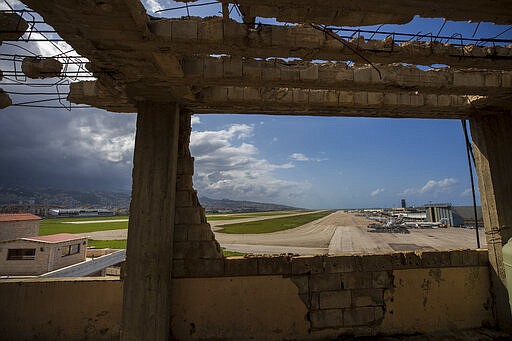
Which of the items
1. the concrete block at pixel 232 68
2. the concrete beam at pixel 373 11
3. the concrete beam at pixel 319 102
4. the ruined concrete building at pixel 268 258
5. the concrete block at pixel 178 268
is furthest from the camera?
the concrete beam at pixel 319 102

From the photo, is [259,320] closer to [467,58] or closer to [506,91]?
[467,58]

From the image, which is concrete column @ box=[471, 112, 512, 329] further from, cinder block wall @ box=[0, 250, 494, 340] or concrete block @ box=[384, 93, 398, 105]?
concrete block @ box=[384, 93, 398, 105]

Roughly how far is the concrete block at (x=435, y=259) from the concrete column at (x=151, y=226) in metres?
5.90

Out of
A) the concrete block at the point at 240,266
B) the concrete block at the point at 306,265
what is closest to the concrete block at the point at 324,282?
the concrete block at the point at 306,265

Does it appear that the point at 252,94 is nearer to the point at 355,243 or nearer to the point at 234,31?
the point at 234,31

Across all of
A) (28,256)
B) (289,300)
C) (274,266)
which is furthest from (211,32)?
(28,256)

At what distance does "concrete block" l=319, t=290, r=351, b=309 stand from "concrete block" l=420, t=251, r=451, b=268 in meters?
2.08

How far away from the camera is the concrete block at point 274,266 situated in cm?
554

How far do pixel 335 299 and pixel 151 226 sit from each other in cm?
435

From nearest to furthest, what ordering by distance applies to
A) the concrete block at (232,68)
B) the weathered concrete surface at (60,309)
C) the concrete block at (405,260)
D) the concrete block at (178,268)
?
the concrete block at (232,68), the weathered concrete surface at (60,309), the concrete block at (178,268), the concrete block at (405,260)

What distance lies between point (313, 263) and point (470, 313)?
13.3ft

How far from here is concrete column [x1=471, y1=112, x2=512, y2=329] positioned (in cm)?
587

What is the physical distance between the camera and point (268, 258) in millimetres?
5594

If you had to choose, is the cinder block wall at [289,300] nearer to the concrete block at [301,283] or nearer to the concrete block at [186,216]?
the concrete block at [301,283]
